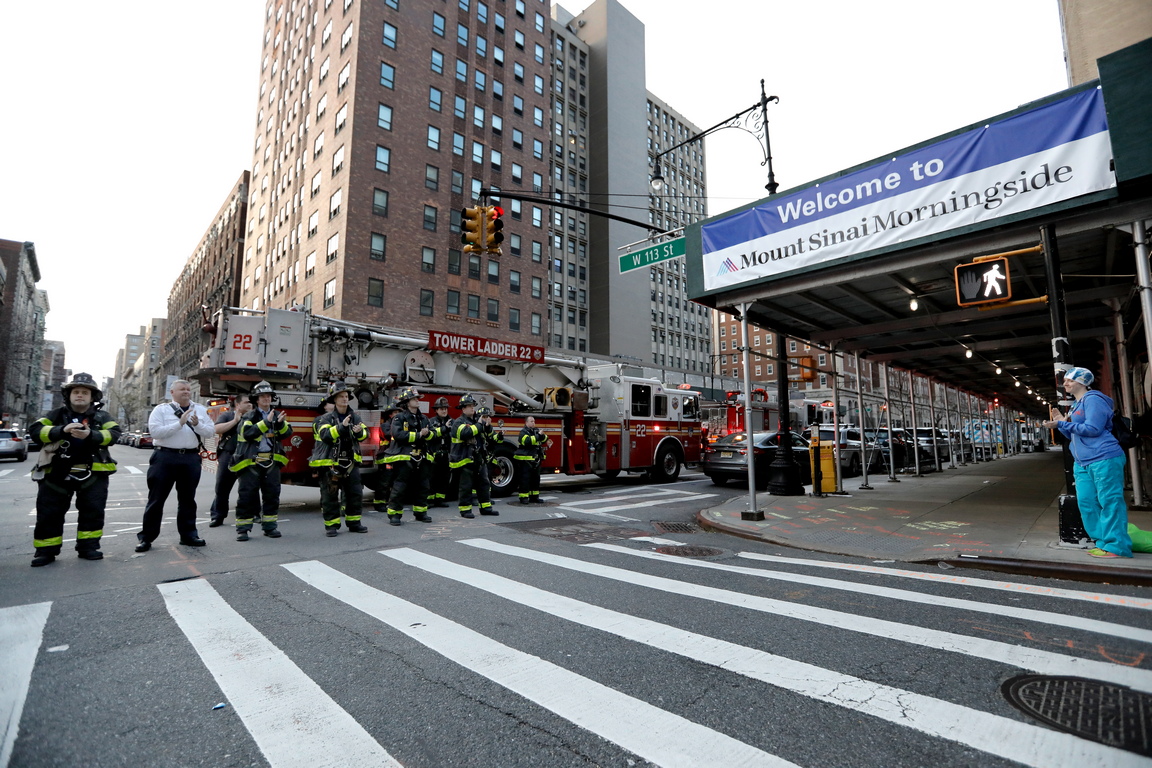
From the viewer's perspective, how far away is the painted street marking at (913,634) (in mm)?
3148

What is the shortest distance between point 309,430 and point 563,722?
9187 mm

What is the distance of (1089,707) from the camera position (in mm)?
2732

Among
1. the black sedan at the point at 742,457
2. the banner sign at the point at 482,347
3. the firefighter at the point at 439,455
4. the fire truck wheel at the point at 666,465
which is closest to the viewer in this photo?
the firefighter at the point at 439,455

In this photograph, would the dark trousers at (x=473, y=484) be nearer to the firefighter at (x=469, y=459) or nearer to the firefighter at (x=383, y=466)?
the firefighter at (x=469, y=459)

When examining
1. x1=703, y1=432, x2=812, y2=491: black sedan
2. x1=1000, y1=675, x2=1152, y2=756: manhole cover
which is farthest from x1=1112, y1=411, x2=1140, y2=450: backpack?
x1=703, y1=432, x2=812, y2=491: black sedan

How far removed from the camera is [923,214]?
746 cm

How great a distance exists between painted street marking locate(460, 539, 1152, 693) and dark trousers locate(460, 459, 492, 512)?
4.33m

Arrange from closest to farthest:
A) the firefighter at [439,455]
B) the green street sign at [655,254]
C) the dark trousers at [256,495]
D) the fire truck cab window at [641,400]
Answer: the dark trousers at [256,495] → the firefighter at [439,455] → the green street sign at [655,254] → the fire truck cab window at [641,400]

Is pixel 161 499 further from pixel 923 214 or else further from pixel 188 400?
pixel 923 214

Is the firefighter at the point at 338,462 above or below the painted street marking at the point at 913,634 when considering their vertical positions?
above

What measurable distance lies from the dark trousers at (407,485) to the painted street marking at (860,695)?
4.81m

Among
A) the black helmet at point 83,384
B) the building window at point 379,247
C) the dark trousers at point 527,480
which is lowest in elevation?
the dark trousers at point 527,480

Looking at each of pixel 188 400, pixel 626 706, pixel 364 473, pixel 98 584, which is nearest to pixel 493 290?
pixel 364 473

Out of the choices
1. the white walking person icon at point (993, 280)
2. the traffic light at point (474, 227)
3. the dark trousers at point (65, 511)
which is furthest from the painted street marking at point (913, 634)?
the traffic light at point (474, 227)
